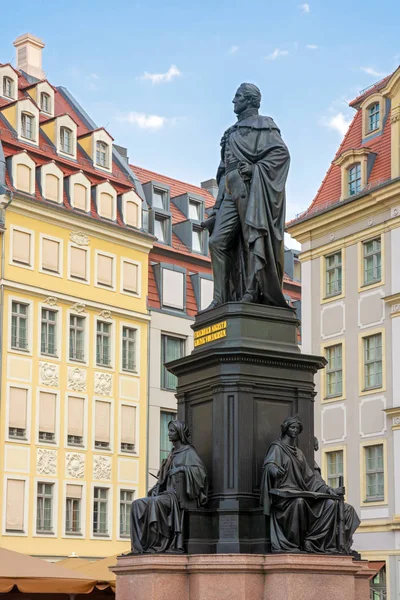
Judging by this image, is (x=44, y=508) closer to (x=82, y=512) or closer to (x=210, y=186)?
(x=82, y=512)

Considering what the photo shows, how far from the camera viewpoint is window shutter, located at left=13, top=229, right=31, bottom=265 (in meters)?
43.9

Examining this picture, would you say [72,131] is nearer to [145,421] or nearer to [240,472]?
[145,421]

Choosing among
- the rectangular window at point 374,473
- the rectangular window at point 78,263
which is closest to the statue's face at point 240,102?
the rectangular window at point 374,473

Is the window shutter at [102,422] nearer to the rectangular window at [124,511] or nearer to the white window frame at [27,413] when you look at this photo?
the rectangular window at [124,511]

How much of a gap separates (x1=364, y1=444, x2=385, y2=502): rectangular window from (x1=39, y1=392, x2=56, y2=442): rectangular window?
1140cm

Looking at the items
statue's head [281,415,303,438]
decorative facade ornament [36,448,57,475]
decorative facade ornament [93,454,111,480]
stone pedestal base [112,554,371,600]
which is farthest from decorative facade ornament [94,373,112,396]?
stone pedestal base [112,554,371,600]

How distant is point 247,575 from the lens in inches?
489

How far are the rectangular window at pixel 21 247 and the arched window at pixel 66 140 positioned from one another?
5094 mm

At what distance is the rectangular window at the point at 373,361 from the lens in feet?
129

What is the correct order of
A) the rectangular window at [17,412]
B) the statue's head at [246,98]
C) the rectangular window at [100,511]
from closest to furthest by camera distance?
the statue's head at [246,98] < the rectangular window at [17,412] < the rectangular window at [100,511]

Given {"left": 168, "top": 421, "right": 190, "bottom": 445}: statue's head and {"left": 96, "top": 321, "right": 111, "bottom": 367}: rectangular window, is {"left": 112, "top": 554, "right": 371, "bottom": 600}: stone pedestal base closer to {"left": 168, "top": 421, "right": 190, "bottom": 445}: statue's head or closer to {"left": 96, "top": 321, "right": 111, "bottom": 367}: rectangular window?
{"left": 168, "top": 421, "right": 190, "bottom": 445}: statue's head

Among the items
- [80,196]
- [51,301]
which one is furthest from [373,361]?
[80,196]

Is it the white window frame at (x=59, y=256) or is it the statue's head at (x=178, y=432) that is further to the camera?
the white window frame at (x=59, y=256)

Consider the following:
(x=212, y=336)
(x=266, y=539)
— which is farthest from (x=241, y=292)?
(x=266, y=539)
